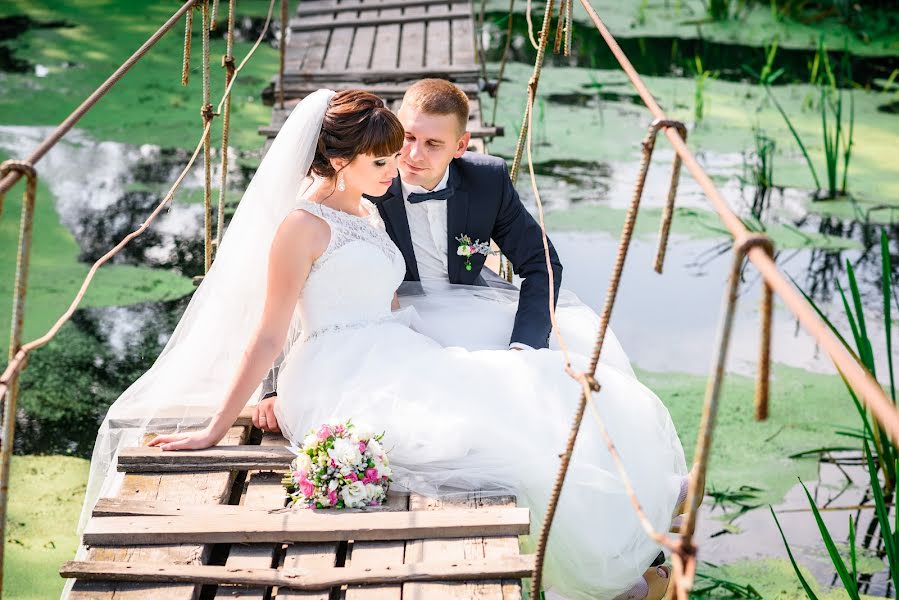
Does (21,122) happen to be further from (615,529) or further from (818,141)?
(615,529)

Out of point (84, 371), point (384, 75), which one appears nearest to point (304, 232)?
point (84, 371)

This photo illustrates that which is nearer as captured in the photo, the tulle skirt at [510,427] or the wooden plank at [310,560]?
the wooden plank at [310,560]

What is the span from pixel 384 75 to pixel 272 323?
2735 millimetres

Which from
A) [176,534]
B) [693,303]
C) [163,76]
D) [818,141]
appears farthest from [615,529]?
[163,76]

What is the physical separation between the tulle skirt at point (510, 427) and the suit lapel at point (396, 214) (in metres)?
0.38

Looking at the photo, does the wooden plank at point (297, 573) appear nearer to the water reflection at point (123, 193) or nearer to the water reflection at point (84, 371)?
the water reflection at point (84, 371)

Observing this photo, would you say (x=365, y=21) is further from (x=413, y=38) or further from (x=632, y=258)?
(x=632, y=258)

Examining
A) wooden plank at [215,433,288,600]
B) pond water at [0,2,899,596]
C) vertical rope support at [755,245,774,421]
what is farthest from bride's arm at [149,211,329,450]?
pond water at [0,2,899,596]

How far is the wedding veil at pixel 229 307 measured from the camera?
2324mm

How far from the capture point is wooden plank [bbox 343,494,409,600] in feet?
5.81

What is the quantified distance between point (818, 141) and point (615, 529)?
4408 mm

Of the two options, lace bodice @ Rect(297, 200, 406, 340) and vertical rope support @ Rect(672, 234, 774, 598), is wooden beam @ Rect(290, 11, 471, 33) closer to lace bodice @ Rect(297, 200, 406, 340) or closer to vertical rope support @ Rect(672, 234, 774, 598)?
lace bodice @ Rect(297, 200, 406, 340)

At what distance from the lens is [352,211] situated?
8.13 feet

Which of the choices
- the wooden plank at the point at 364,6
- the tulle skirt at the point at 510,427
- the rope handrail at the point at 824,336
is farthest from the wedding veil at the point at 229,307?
the wooden plank at the point at 364,6
